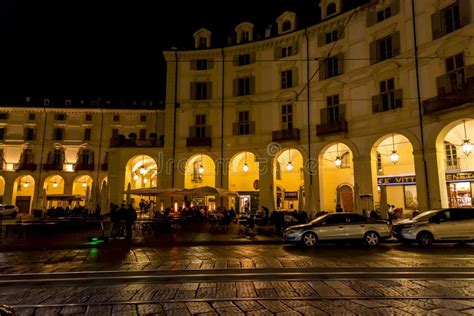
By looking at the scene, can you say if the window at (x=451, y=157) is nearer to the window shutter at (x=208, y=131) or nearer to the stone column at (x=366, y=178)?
the stone column at (x=366, y=178)

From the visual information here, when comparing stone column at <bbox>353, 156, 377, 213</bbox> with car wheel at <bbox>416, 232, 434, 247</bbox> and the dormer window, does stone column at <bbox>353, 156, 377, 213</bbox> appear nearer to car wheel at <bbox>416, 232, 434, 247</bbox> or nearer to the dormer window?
car wheel at <bbox>416, 232, 434, 247</bbox>

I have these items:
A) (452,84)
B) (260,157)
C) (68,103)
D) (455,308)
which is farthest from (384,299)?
(68,103)

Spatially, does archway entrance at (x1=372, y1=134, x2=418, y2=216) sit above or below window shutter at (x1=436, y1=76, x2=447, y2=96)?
below

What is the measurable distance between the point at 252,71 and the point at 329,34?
6.93 metres

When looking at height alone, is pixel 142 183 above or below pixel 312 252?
above

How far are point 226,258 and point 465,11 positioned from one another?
17738 millimetres

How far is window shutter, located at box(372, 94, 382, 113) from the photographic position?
75.3ft

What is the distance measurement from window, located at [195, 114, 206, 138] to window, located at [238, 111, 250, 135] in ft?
10.8

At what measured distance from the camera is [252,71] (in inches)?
1184

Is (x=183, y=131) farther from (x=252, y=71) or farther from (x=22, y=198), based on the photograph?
(x=22, y=198)

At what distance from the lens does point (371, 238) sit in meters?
15.0

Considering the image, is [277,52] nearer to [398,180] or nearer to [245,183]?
[245,183]

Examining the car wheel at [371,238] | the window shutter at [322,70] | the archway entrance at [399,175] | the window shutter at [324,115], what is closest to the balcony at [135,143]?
the window shutter at [324,115]

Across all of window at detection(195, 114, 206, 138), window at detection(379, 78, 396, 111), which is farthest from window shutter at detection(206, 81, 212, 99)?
window at detection(379, 78, 396, 111)
